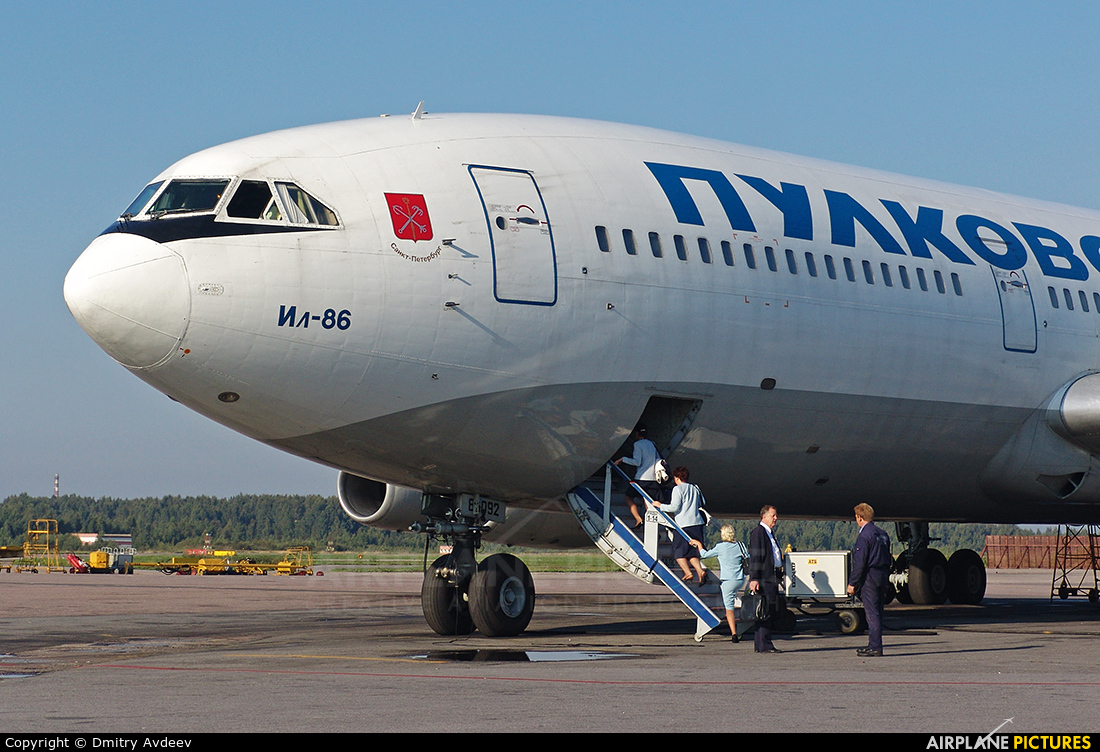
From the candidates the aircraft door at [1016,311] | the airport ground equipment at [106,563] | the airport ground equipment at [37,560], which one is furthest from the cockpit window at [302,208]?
the airport ground equipment at [37,560]

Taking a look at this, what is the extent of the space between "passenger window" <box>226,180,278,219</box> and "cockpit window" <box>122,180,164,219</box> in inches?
41.2

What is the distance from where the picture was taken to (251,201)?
13914 millimetres

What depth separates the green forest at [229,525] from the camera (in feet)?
325

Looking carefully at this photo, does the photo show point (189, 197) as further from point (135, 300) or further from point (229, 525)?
point (229, 525)

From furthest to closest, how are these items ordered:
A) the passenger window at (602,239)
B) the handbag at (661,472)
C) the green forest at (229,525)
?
the green forest at (229,525) < the handbag at (661,472) < the passenger window at (602,239)

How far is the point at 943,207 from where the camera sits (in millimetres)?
19828

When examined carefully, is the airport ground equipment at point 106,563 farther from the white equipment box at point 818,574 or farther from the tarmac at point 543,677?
the white equipment box at point 818,574

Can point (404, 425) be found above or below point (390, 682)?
above

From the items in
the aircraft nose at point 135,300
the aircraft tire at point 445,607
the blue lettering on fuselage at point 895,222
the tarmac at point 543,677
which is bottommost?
the tarmac at point 543,677

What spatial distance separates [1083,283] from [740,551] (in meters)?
9.37

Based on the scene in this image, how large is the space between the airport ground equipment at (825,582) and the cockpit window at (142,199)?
8974mm

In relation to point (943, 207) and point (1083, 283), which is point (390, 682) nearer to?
point (943, 207)

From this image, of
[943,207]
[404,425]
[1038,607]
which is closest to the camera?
[404,425]

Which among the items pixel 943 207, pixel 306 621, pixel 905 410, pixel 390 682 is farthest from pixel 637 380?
pixel 306 621
